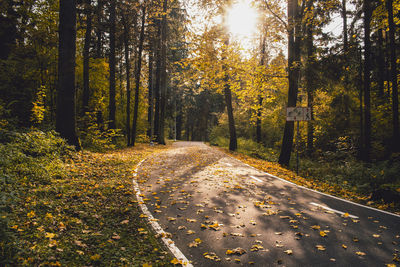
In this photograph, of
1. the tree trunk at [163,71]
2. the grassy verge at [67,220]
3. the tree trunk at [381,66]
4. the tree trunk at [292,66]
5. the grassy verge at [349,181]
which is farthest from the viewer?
the tree trunk at [163,71]

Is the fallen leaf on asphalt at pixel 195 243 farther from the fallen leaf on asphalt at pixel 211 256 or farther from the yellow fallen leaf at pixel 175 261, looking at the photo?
the yellow fallen leaf at pixel 175 261

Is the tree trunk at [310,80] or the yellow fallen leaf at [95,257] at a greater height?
the tree trunk at [310,80]

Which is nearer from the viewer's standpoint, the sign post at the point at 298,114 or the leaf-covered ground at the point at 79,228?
the leaf-covered ground at the point at 79,228

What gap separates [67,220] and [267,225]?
12.5 ft

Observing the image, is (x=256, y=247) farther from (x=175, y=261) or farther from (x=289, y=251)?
(x=175, y=261)

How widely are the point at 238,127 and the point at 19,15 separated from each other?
81.3 feet

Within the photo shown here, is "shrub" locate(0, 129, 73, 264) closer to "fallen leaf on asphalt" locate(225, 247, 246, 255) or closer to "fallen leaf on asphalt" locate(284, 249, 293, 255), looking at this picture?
"fallen leaf on asphalt" locate(225, 247, 246, 255)

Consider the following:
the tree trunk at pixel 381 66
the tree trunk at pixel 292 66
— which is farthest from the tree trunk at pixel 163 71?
the tree trunk at pixel 381 66

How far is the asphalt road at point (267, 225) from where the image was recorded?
12.2 feet

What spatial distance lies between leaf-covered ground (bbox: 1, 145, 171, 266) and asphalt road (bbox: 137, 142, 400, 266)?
0.57m

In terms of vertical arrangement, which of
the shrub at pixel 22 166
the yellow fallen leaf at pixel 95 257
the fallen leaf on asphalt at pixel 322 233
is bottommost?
the fallen leaf on asphalt at pixel 322 233

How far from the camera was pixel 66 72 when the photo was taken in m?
10.0

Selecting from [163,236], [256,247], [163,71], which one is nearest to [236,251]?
[256,247]

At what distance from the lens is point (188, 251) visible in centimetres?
381
